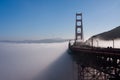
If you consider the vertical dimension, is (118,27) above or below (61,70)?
above

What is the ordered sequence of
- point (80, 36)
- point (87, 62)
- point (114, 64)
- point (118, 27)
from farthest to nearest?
1. point (80, 36)
2. point (118, 27)
3. point (87, 62)
4. point (114, 64)

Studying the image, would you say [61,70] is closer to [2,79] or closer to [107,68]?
[2,79]

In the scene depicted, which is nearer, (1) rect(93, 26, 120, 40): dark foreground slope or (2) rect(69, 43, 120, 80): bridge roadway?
(2) rect(69, 43, 120, 80): bridge roadway

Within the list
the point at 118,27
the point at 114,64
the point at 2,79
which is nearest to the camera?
the point at 114,64

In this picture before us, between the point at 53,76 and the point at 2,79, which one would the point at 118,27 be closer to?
the point at 53,76

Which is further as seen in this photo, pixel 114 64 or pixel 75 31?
pixel 75 31

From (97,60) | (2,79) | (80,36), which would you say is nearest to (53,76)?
(80,36)

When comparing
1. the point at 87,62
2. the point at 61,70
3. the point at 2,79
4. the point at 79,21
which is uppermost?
→ the point at 79,21

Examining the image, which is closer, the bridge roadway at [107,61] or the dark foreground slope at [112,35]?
the bridge roadway at [107,61]

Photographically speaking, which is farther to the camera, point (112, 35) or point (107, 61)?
point (112, 35)

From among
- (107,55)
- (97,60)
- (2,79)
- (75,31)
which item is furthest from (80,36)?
(107,55)
